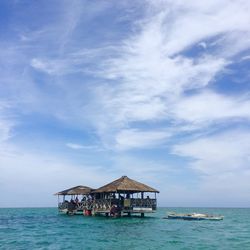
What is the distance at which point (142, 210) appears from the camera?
4359 cm

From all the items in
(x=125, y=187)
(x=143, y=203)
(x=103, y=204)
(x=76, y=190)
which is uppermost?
(x=76, y=190)

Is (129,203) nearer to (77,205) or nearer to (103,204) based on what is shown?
(103,204)

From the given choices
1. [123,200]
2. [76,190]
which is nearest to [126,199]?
[123,200]

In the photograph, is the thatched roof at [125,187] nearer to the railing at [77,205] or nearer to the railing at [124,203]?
the railing at [124,203]

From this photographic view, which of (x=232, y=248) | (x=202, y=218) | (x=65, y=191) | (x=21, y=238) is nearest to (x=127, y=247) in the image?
(x=232, y=248)

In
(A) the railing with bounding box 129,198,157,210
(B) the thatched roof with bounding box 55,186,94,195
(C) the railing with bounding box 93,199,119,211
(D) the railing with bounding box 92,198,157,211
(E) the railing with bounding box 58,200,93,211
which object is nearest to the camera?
(D) the railing with bounding box 92,198,157,211

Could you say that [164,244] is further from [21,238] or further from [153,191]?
[153,191]

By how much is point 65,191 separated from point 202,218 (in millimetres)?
18102

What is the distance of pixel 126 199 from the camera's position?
4356 cm

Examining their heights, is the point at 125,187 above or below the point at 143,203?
above

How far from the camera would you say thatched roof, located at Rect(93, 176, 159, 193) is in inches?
1647

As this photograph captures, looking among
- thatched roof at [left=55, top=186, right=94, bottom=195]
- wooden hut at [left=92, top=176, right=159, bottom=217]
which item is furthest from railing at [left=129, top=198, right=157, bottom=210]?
thatched roof at [left=55, top=186, right=94, bottom=195]

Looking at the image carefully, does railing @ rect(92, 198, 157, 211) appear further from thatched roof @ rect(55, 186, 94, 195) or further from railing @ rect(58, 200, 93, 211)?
thatched roof @ rect(55, 186, 94, 195)

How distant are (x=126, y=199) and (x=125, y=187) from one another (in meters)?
2.15
